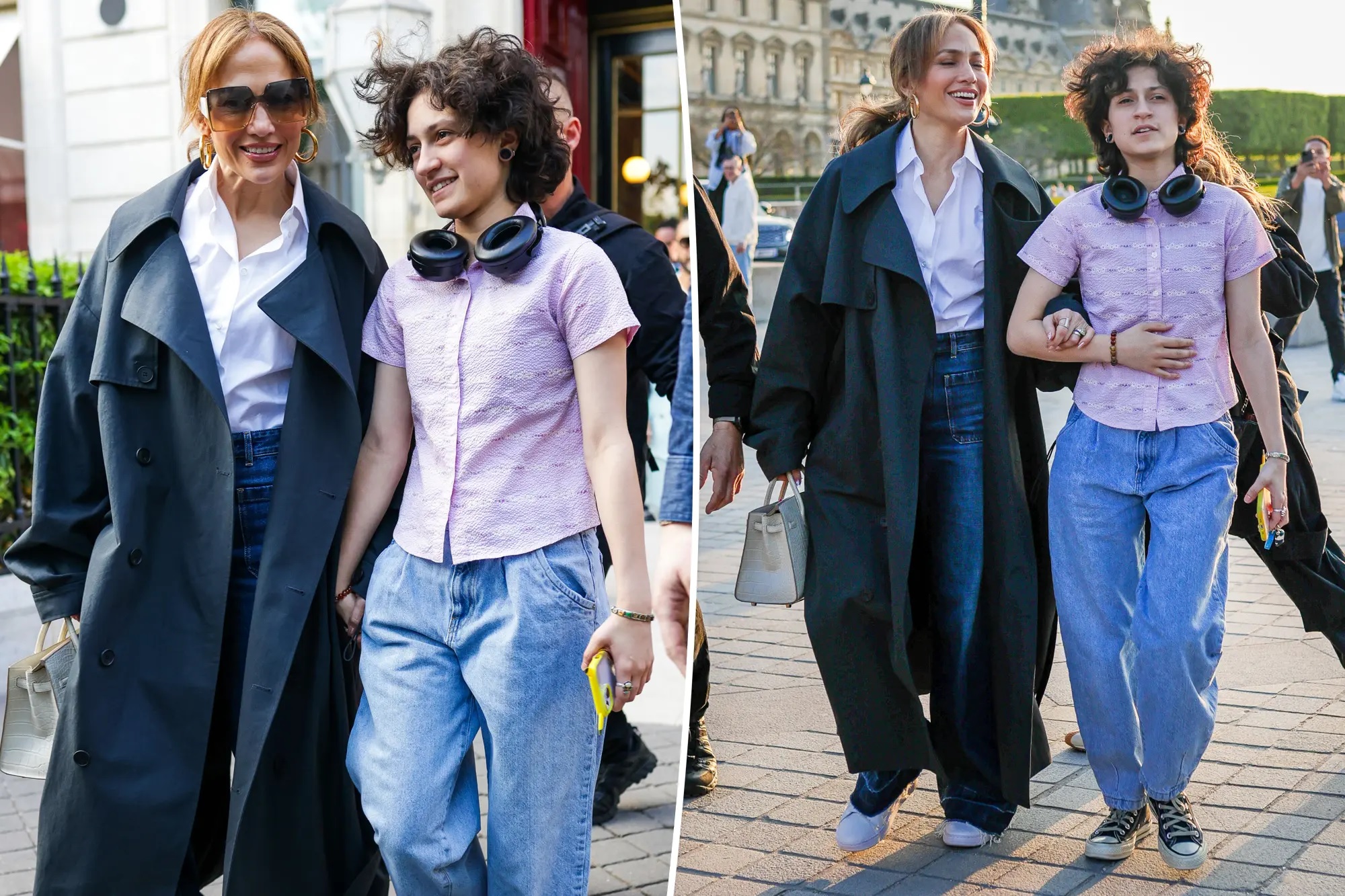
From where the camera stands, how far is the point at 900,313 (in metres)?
2.67

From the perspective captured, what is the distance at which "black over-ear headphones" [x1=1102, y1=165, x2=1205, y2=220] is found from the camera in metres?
2.53

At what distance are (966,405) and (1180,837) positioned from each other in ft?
2.87

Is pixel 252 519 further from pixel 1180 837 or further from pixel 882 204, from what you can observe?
pixel 1180 837

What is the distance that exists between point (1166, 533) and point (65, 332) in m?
1.97

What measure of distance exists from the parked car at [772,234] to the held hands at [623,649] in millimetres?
1043

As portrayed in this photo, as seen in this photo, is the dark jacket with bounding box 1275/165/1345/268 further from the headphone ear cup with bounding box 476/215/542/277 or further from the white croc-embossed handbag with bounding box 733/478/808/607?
the headphone ear cup with bounding box 476/215/542/277

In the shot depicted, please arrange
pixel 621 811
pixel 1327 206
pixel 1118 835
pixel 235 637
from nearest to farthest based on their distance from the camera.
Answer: pixel 235 637 → pixel 1327 206 → pixel 1118 835 → pixel 621 811

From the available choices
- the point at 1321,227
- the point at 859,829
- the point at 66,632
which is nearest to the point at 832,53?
the point at 1321,227

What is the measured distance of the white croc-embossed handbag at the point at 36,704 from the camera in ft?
7.83

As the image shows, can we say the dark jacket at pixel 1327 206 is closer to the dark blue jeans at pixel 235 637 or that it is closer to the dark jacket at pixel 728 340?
the dark jacket at pixel 728 340

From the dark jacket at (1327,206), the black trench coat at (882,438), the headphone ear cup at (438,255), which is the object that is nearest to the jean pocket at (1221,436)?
the black trench coat at (882,438)

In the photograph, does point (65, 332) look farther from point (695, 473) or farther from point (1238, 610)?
point (1238, 610)

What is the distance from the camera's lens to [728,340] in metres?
2.79

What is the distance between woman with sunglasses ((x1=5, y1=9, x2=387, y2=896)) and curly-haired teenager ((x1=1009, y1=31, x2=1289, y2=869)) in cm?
132
